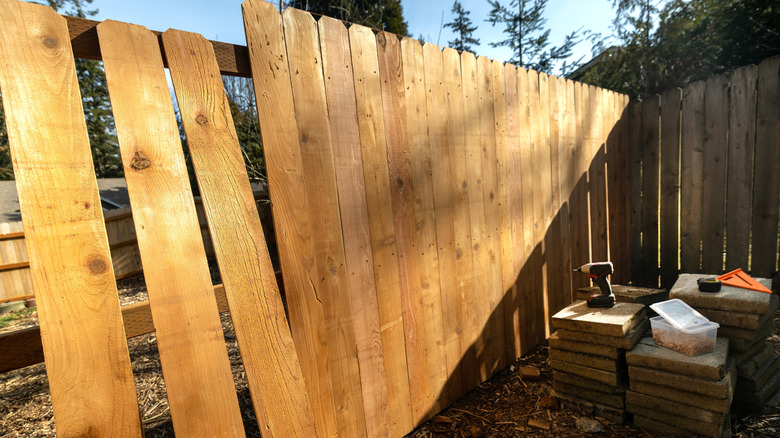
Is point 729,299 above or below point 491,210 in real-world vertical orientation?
below

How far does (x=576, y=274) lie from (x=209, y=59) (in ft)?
11.6

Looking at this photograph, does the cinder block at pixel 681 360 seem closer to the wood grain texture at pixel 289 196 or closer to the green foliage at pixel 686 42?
the wood grain texture at pixel 289 196

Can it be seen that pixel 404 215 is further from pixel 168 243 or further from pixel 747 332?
pixel 747 332

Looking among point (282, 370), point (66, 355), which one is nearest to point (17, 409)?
point (66, 355)

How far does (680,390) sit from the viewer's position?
185cm

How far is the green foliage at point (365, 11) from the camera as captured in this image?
813cm

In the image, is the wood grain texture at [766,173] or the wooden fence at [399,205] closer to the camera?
the wooden fence at [399,205]

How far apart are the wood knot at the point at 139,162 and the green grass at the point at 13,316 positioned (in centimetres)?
629

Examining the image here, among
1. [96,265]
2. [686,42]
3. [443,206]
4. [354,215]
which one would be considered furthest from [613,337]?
[686,42]

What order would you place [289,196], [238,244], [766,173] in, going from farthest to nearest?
[766,173] → [289,196] → [238,244]

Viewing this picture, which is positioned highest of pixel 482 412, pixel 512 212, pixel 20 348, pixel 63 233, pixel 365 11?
pixel 365 11

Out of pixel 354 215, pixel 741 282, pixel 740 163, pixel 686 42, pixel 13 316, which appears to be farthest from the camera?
pixel 686 42

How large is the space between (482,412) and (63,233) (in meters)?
2.33

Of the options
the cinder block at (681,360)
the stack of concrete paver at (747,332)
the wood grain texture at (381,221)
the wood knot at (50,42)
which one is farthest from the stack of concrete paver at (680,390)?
the wood knot at (50,42)
